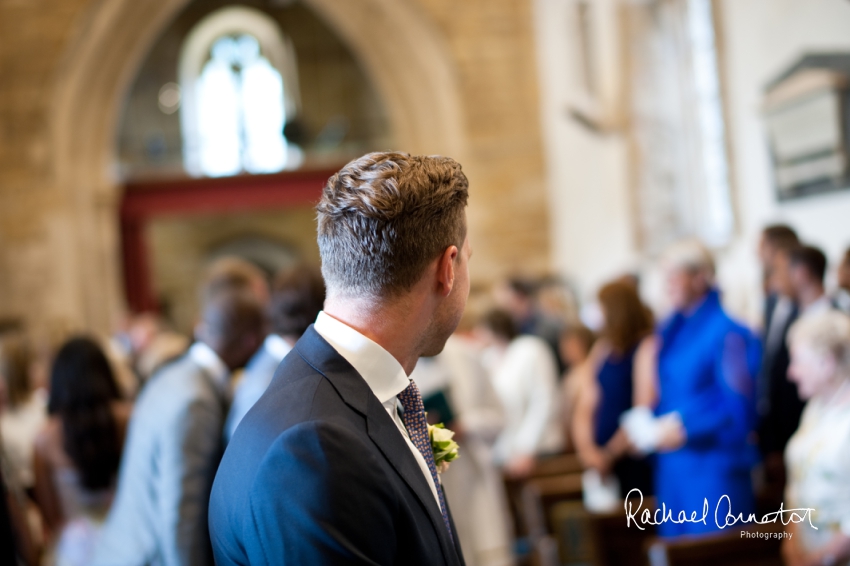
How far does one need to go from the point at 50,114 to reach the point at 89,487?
26.7ft

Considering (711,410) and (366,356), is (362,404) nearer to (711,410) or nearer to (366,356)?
(366,356)

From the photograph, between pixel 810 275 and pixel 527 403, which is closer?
pixel 810 275

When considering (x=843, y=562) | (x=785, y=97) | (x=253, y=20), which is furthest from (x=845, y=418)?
(x=253, y=20)

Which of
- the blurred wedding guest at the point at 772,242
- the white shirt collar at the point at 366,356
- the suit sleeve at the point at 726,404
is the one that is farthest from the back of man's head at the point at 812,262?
the white shirt collar at the point at 366,356

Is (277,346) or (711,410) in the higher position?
(277,346)

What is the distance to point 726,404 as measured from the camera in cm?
340

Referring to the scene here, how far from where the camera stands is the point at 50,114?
10.2 meters

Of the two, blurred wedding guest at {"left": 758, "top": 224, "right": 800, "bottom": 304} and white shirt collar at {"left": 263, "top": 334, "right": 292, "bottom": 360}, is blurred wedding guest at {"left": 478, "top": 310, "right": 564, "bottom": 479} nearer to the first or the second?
blurred wedding guest at {"left": 758, "top": 224, "right": 800, "bottom": 304}

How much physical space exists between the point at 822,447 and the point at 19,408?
3.57 m

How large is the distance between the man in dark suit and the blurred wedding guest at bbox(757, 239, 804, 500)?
101 inches

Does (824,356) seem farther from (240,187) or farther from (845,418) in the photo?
(240,187)

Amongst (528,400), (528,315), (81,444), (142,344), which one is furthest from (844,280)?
(142,344)

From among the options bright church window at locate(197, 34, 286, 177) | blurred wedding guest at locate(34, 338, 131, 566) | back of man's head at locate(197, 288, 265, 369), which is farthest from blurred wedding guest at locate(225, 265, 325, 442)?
bright church window at locate(197, 34, 286, 177)

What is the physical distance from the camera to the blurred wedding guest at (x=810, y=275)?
3445 millimetres
